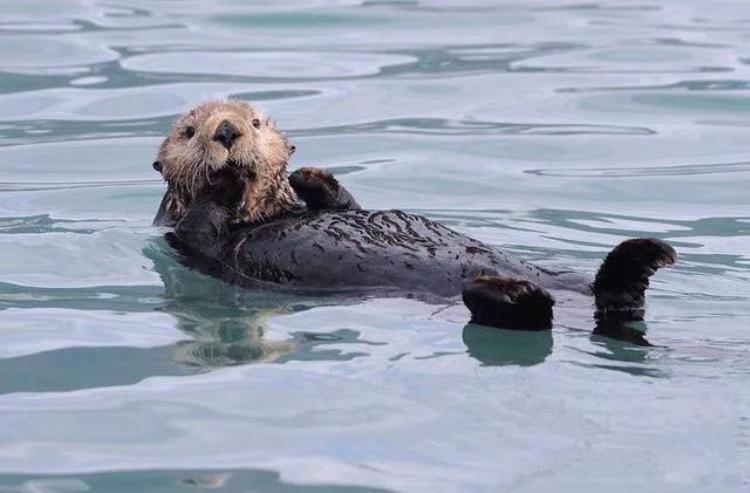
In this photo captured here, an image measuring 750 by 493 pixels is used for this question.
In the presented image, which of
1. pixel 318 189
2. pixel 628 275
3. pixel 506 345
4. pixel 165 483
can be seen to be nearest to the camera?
pixel 165 483

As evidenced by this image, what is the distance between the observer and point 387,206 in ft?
29.7

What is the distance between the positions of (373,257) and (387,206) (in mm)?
2921

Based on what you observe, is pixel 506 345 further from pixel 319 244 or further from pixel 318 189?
pixel 318 189

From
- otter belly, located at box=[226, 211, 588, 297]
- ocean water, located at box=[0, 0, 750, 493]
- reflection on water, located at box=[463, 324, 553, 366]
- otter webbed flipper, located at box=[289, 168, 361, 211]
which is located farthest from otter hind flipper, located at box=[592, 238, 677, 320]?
otter webbed flipper, located at box=[289, 168, 361, 211]

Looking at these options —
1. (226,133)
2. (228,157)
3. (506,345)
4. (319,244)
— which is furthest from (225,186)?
(506,345)

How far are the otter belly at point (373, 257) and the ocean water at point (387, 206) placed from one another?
0.51 ft

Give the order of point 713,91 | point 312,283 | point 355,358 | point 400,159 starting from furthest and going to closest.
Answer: point 713,91
point 400,159
point 312,283
point 355,358

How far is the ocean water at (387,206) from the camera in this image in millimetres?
4504

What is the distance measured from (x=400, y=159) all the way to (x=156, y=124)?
202 centimetres

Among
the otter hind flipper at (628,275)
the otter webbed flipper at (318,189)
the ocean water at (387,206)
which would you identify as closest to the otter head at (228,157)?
the otter webbed flipper at (318,189)

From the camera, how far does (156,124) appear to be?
11.1m

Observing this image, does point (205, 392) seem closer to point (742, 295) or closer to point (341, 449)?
point (341, 449)

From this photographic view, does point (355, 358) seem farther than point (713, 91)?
No

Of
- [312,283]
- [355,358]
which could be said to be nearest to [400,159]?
[312,283]
